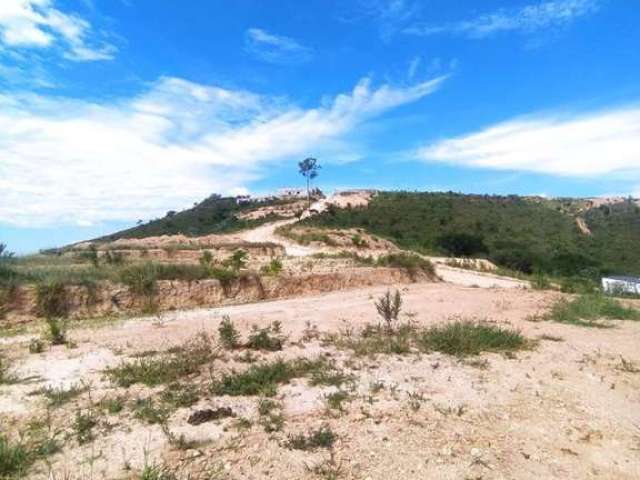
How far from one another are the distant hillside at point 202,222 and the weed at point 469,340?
3983 cm

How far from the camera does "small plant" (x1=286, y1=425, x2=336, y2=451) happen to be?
4.31 m

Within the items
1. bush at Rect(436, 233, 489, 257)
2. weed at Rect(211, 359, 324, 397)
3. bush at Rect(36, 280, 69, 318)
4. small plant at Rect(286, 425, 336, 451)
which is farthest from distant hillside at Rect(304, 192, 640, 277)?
small plant at Rect(286, 425, 336, 451)

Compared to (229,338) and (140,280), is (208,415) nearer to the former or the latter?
(229,338)

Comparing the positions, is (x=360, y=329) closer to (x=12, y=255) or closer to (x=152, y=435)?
(x=152, y=435)

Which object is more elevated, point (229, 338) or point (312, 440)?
point (229, 338)

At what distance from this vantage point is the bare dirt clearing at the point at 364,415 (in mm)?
4070

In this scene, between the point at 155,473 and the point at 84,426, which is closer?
the point at 155,473

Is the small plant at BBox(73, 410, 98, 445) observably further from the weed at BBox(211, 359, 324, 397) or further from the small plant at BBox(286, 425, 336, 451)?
the small plant at BBox(286, 425, 336, 451)

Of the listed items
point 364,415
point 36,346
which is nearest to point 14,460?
point 364,415

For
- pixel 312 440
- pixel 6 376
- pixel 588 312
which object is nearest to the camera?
pixel 312 440

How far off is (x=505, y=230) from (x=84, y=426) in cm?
5120

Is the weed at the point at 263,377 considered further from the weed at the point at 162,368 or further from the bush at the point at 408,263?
the bush at the point at 408,263

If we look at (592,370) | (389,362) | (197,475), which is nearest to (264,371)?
(389,362)

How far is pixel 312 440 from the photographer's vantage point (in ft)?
14.4
